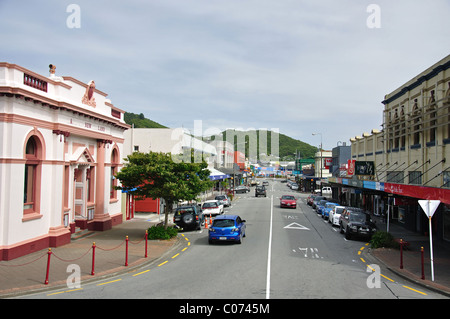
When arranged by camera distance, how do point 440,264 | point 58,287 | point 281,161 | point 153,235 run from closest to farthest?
point 58,287 → point 440,264 → point 153,235 → point 281,161

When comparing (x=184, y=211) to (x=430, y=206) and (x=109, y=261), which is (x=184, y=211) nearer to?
(x=109, y=261)

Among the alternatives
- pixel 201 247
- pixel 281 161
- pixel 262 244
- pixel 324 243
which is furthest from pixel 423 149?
pixel 281 161

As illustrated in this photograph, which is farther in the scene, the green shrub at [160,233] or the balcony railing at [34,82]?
the green shrub at [160,233]

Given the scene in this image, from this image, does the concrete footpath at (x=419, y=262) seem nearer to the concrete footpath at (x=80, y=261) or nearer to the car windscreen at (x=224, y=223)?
the car windscreen at (x=224, y=223)

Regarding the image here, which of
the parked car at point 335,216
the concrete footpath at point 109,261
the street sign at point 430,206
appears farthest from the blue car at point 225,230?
the parked car at point 335,216

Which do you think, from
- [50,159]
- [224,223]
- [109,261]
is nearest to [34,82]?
[50,159]

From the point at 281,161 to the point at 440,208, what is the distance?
17595cm

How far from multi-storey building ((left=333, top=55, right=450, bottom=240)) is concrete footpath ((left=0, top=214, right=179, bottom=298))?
12.0 m

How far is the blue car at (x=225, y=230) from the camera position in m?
17.7

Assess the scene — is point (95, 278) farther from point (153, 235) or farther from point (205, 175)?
point (205, 175)

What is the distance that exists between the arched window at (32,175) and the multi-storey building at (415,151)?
647 inches

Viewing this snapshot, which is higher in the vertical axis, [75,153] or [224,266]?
[75,153]

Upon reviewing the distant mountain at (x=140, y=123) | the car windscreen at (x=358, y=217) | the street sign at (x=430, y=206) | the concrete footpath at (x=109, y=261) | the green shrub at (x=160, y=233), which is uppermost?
the distant mountain at (x=140, y=123)

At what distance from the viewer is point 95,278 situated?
11.7m
